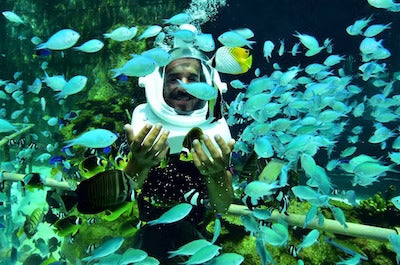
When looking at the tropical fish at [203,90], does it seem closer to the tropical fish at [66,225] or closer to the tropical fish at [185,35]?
the tropical fish at [185,35]

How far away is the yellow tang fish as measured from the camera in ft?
11.7

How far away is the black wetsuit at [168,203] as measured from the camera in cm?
317

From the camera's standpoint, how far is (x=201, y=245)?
294 cm

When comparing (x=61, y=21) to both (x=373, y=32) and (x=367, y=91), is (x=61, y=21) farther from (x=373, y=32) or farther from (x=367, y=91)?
(x=367, y=91)

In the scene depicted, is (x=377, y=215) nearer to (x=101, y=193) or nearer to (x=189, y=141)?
(x=189, y=141)

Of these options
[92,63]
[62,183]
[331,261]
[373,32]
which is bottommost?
[92,63]

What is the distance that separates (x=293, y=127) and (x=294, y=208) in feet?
4.36

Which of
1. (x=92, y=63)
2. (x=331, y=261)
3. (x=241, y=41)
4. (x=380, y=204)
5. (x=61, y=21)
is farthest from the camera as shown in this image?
(x=61, y=21)

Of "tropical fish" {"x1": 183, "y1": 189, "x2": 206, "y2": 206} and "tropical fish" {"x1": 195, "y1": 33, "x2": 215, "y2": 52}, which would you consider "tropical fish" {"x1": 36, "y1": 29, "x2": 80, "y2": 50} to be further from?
"tropical fish" {"x1": 183, "y1": 189, "x2": 206, "y2": 206}

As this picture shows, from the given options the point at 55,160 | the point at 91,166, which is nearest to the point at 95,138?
the point at 91,166

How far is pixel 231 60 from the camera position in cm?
363

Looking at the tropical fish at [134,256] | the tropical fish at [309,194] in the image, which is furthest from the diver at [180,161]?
the tropical fish at [309,194]

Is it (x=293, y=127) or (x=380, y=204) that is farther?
(x=380, y=204)

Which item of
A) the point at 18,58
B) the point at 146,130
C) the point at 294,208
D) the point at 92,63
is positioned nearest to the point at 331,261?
the point at 294,208
